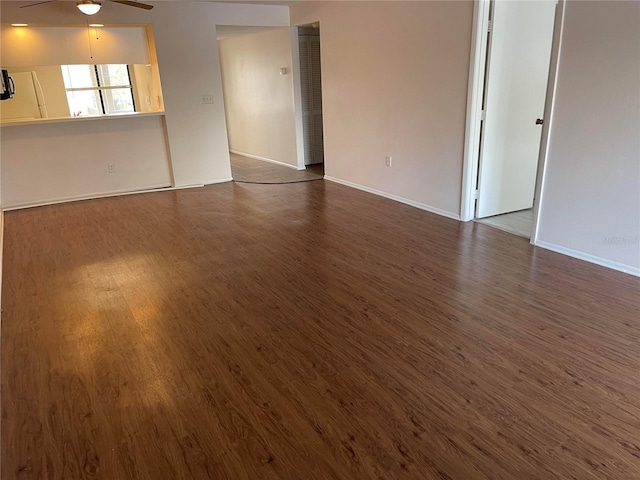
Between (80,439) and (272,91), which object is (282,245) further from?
(272,91)

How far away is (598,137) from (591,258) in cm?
87

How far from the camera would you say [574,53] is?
10.2ft

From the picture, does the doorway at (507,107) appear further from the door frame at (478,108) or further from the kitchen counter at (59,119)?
the kitchen counter at (59,119)

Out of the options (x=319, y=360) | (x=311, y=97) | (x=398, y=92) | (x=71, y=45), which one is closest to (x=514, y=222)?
(x=398, y=92)

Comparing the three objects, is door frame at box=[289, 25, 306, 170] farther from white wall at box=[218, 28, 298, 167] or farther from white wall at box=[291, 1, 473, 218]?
white wall at box=[291, 1, 473, 218]

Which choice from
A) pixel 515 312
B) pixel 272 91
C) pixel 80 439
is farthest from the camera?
pixel 272 91

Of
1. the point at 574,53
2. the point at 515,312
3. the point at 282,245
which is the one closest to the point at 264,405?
the point at 515,312

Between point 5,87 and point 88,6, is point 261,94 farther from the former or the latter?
point 5,87

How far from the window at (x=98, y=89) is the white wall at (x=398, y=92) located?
9.18 ft

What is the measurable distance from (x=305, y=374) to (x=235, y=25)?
17.3 feet

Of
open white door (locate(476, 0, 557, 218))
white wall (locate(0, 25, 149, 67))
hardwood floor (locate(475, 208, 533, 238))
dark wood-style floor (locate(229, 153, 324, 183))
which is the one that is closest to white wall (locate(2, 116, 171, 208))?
white wall (locate(0, 25, 149, 67))

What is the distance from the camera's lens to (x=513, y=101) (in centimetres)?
414

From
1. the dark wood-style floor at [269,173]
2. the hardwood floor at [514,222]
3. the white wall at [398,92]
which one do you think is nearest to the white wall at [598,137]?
the hardwood floor at [514,222]

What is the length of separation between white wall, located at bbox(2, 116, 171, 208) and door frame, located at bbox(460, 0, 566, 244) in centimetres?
389
